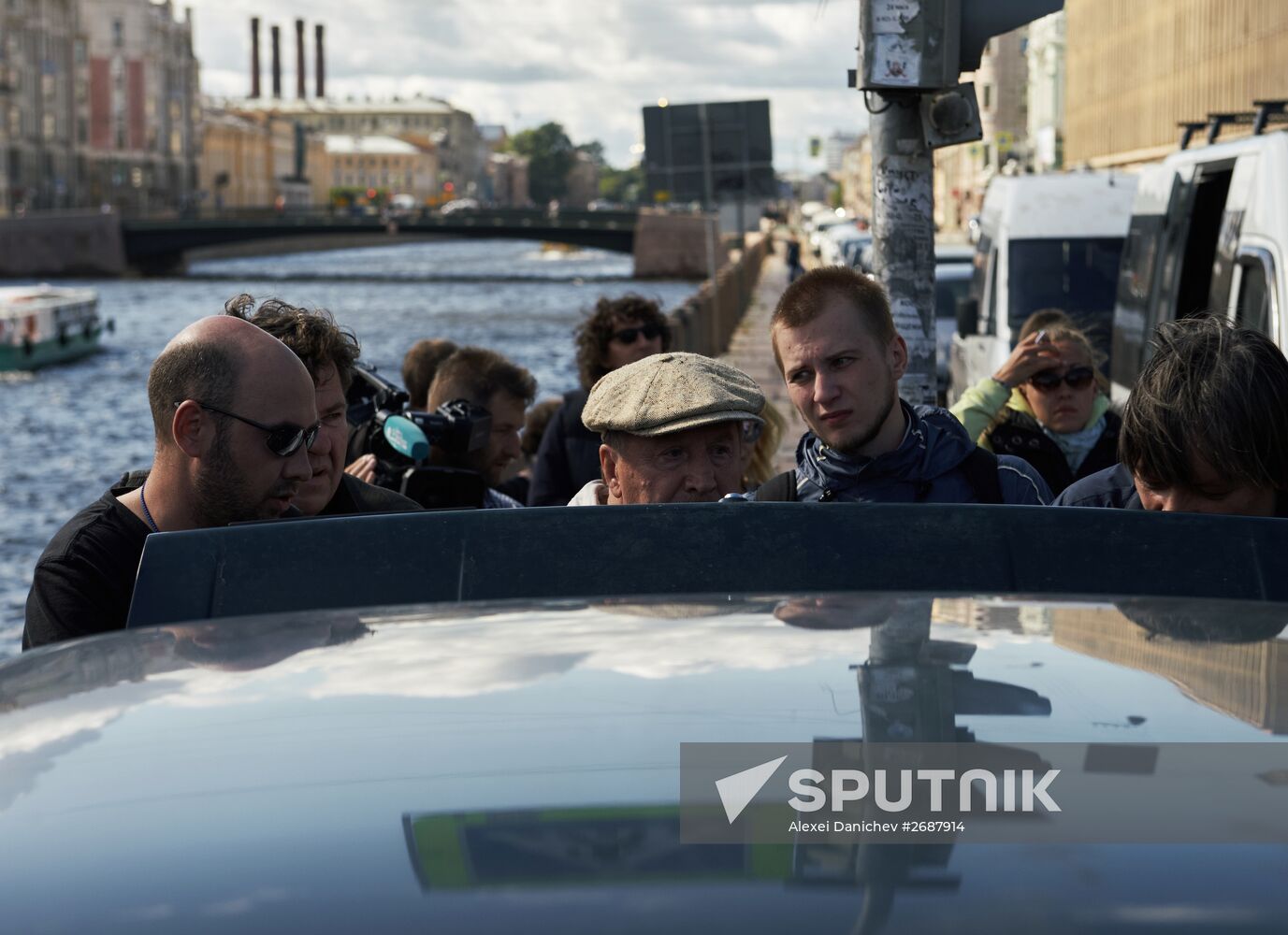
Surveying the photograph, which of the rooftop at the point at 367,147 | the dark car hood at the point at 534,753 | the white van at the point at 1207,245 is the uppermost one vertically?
the rooftop at the point at 367,147

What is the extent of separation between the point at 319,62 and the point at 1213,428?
7232 inches

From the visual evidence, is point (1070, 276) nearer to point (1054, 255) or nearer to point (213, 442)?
point (1054, 255)

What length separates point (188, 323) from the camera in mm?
40500

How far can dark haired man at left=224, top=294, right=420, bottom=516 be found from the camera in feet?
10.1

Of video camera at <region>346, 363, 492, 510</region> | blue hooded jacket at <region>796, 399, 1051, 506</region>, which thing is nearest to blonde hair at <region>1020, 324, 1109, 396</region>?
video camera at <region>346, 363, 492, 510</region>

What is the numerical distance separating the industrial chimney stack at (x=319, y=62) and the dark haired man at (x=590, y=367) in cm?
17063

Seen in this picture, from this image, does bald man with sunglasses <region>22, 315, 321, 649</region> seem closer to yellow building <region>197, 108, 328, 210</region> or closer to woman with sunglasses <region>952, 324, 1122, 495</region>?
woman with sunglasses <region>952, 324, 1122, 495</region>

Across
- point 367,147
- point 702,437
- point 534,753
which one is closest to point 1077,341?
point 702,437

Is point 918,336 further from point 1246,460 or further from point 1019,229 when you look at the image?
point 1019,229

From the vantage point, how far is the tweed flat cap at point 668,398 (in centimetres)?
309

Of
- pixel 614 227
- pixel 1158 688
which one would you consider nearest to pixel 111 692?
pixel 1158 688

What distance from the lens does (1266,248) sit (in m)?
6.60

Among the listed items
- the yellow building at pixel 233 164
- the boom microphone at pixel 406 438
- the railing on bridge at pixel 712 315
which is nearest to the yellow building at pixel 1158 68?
the railing on bridge at pixel 712 315

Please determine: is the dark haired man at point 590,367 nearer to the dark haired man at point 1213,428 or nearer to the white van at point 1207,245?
the white van at point 1207,245
